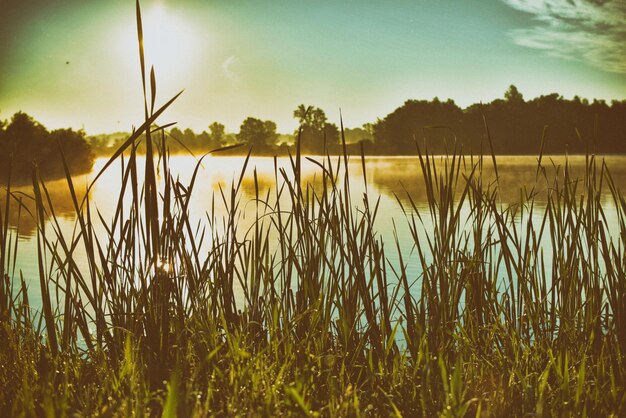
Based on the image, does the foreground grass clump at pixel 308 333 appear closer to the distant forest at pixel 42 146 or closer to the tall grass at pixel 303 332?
the tall grass at pixel 303 332

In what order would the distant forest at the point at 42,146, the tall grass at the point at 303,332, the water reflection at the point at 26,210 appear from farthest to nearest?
the distant forest at the point at 42,146
the water reflection at the point at 26,210
the tall grass at the point at 303,332

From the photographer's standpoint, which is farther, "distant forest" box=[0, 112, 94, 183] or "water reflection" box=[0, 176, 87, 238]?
"distant forest" box=[0, 112, 94, 183]

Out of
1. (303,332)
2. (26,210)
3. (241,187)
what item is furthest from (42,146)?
(303,332)

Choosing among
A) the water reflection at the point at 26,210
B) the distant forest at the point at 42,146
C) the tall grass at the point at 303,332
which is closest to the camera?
the tall grass at the point at 303,332

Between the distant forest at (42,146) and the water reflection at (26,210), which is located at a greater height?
the distant forest at (42,146)

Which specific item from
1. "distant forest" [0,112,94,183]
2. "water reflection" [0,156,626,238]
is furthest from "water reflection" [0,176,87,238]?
"distant forest" [0,112,94,183]

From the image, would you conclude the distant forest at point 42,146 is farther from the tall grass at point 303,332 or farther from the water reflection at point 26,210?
the tall grass at point 303,332

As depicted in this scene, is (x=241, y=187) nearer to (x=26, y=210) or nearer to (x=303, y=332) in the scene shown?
(x=26, y=210)

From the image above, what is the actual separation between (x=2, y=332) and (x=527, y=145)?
16.4 metres

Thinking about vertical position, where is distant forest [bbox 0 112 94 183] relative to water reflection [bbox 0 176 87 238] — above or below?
above

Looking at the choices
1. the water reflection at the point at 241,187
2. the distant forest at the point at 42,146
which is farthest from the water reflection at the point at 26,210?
the distant forest at the point at 42,146

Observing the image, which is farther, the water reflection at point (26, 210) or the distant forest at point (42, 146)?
the distant forest at point (42, 146)

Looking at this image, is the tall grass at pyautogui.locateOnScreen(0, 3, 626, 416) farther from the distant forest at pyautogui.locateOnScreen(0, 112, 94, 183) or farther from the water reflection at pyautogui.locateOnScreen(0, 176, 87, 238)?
the distant forest at pyautogui.locateOnScreen(0, 112, 94, 183)

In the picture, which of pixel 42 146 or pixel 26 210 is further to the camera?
pixel 42 146
